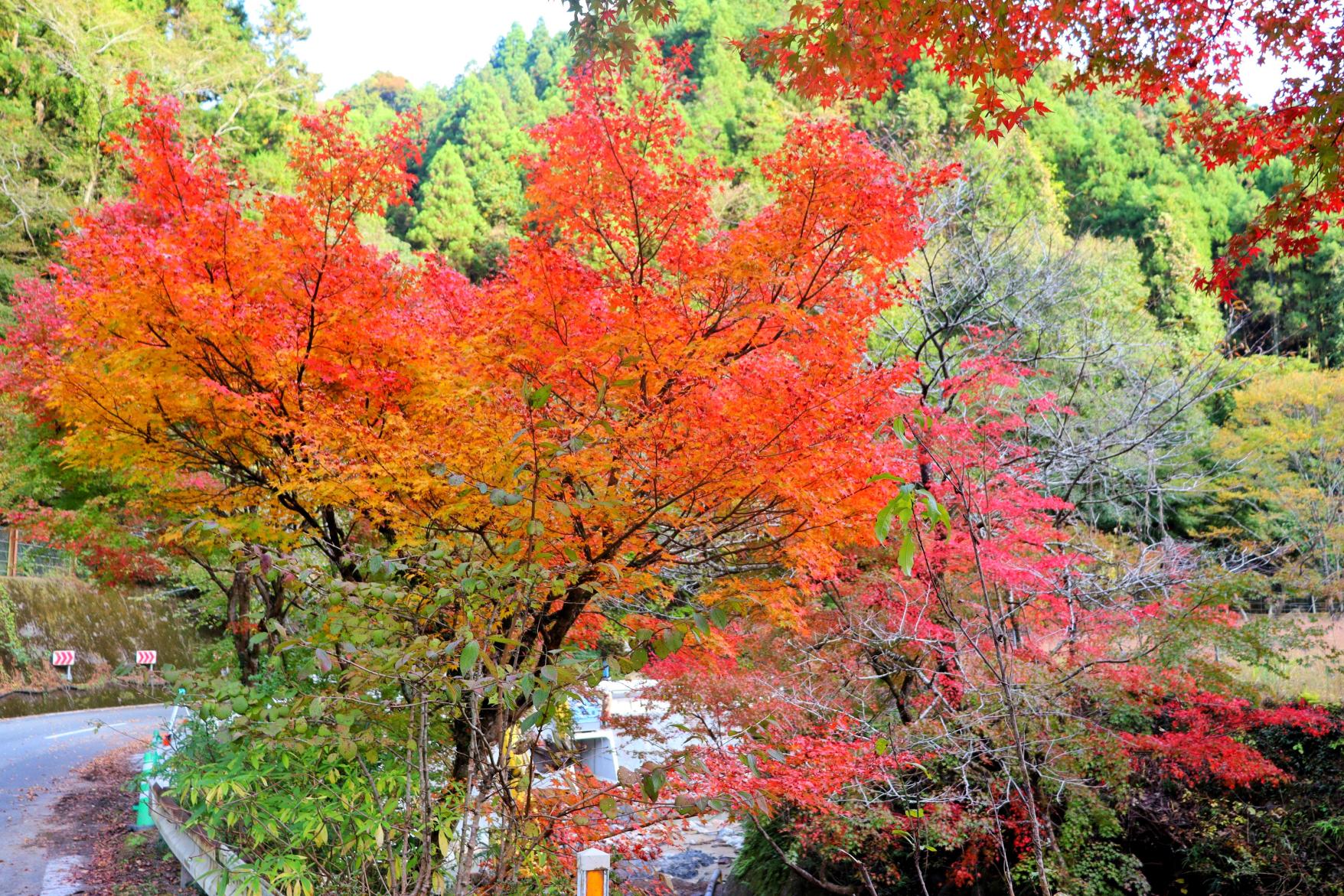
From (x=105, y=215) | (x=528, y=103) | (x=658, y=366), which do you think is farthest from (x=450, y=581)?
(x=528, y=103)

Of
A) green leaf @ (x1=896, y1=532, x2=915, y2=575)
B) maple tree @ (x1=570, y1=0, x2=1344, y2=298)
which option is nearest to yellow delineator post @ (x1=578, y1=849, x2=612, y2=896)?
green leaf @ (x1=896, y1=532, x2=915, y2=575)

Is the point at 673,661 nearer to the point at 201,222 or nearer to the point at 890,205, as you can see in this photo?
the point at 890,205

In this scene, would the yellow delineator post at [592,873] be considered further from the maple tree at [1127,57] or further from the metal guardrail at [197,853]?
the maple tree at [1127,57]

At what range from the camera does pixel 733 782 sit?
620 cm

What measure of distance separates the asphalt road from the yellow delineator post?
4.07 m

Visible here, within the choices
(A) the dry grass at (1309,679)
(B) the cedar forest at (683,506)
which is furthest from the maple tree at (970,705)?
(A) the dry grass at (1309,679)

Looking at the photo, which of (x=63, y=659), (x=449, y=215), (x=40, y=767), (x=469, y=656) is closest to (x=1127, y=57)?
(x=469, y=656)

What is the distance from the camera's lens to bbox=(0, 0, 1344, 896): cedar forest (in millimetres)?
3580

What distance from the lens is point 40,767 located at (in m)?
11.9

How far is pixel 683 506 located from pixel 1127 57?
11.3 ft

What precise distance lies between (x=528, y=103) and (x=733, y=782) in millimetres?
38213

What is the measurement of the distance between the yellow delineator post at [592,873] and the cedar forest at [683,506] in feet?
0.84

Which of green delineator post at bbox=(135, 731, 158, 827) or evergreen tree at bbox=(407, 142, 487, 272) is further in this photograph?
evergreen tree at bbox=(407, 142, 487, 272)

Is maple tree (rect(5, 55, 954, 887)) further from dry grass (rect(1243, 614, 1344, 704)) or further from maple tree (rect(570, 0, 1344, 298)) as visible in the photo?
dry grass (rect(1243, 614, 1344, 704))
